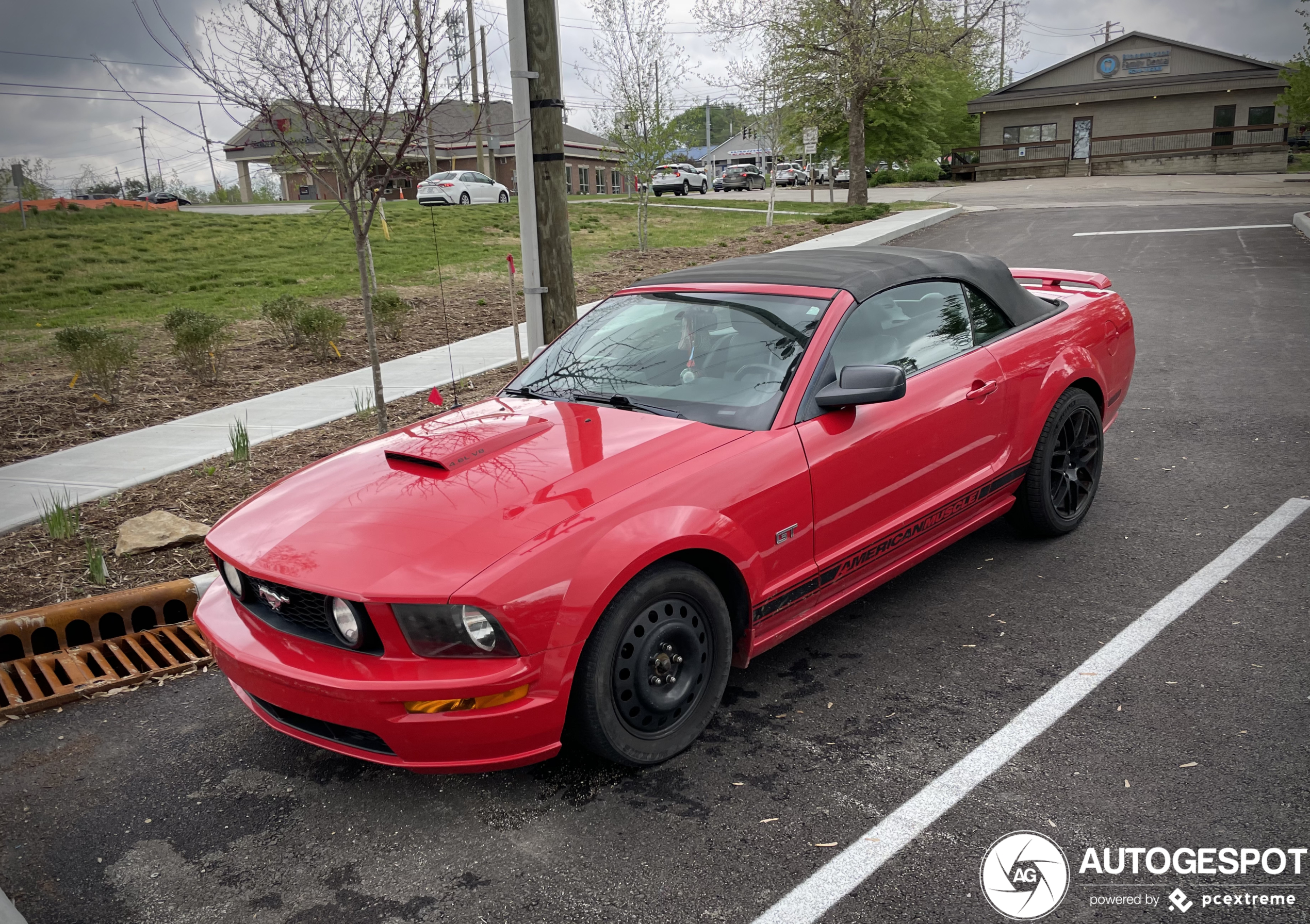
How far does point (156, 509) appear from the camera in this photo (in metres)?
5.65

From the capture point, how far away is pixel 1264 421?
21.9 feet

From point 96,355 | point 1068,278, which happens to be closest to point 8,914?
point 1068,278

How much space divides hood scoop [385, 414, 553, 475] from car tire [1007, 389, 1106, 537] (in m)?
2.46

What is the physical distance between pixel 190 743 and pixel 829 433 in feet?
8.57

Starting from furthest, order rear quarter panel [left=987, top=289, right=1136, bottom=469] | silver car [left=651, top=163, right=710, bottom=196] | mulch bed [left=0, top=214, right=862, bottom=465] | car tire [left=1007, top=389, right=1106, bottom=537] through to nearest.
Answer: silver car [left=651, top=163, right=710, bottom=196], mulch bed [left=0, top=214, right=862, bottom=465], car tire [left=1007, top=389, right=1106, bottom=537], rear quarter panel [left=987, top=289, right=1136, bottom=469]

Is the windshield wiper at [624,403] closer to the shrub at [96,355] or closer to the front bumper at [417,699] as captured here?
the front bumper at [417,699]

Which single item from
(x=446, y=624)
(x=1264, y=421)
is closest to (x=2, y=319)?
(x=446, y=624)

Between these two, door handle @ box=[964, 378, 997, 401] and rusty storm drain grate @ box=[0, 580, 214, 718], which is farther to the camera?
door handle @ box=[964, 378, 997, 401]

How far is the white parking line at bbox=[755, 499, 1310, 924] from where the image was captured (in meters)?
2.54

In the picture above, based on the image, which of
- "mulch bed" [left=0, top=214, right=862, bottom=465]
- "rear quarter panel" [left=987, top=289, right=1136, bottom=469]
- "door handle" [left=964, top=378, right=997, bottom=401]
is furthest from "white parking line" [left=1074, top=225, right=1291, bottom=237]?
"door handle" [left=964, top=378, right=997, bottom=401]

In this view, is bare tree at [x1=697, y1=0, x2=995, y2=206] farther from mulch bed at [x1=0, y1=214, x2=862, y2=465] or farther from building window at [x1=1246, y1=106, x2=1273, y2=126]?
building window at [x1=1246, y1=106, x2=1273, y2=126]

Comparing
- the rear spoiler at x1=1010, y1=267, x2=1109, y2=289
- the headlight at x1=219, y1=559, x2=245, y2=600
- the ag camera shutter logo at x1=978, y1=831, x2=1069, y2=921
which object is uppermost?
the rear spoiler at x1=1010, y1=267, x2=1109, y2=289

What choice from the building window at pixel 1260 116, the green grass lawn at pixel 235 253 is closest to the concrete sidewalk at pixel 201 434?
the green grass lawn at pixel 235 253

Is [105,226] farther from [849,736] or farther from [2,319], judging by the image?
[849,736]
